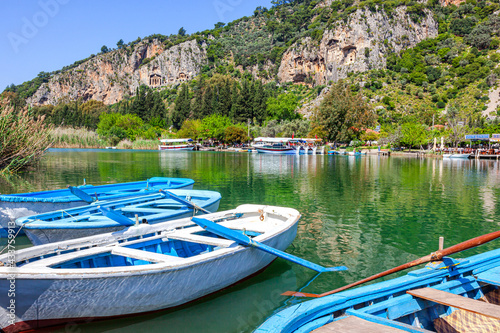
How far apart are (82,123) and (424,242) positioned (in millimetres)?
130467

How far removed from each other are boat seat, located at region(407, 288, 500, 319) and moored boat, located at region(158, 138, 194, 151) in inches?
3691

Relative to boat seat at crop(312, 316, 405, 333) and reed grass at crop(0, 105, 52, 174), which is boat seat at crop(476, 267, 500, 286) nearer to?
boat seat at crop(312, 316, 405, 333)

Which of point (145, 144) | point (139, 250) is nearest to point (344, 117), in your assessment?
point (145, 144)

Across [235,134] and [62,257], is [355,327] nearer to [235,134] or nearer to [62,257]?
[62,257]

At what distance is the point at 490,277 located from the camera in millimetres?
4953

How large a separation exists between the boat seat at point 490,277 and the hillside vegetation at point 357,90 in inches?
3060

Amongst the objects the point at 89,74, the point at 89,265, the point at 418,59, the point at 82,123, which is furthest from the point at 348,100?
the point at 89,74

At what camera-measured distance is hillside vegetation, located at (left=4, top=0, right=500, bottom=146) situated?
85.6 meters

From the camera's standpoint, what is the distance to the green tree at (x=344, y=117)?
271 ft

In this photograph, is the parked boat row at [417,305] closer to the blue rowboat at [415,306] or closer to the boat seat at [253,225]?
the blue rowboat at [415,306]

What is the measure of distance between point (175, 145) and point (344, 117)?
48.8 meters

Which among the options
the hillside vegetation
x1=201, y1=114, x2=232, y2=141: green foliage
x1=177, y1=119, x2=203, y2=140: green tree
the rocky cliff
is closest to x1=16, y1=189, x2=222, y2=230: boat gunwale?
the hillside vegetation

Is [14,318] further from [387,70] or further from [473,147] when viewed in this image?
[387,70]

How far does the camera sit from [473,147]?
74.1 meters
